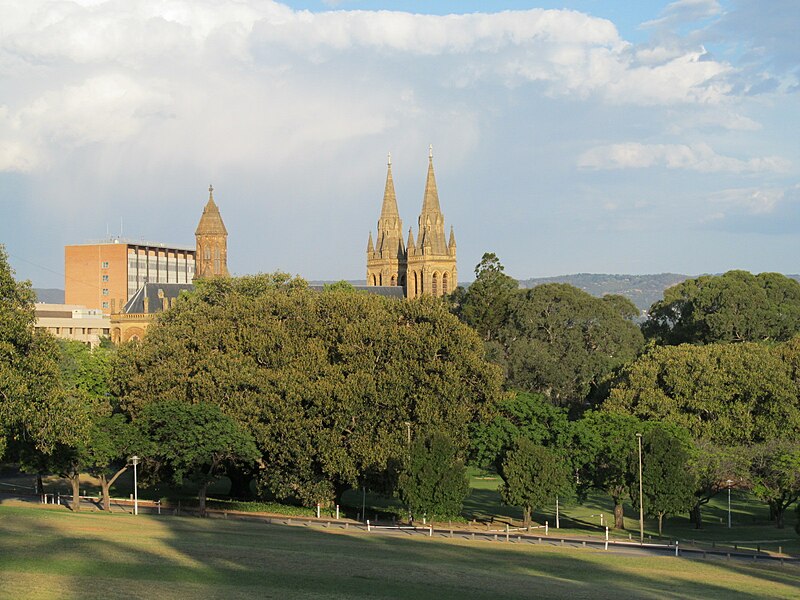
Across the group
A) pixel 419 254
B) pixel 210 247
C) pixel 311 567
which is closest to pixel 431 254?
pixel 419 254

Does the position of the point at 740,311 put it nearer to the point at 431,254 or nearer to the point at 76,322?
the point at 431,254

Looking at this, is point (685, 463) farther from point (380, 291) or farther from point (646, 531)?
point (380, 291)

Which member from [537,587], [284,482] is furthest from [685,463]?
[537,587]

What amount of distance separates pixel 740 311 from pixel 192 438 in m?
66.8

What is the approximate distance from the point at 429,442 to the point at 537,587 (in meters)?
25.2

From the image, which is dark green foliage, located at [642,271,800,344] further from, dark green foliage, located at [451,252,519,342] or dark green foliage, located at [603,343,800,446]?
dark green foliage, located at [603,343,800,446]

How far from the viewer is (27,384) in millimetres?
52750

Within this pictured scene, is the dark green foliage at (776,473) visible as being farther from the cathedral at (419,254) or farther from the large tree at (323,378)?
the cathedral at (419,254)

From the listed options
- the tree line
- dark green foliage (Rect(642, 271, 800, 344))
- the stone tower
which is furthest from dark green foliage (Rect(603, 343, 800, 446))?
the stone tower

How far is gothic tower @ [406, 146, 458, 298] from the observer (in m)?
181

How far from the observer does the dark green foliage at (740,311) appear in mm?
111562

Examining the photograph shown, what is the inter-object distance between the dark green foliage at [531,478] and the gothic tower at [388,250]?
12602cm

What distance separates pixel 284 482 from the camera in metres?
65.2

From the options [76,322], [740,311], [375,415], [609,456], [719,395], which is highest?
[76,322]
